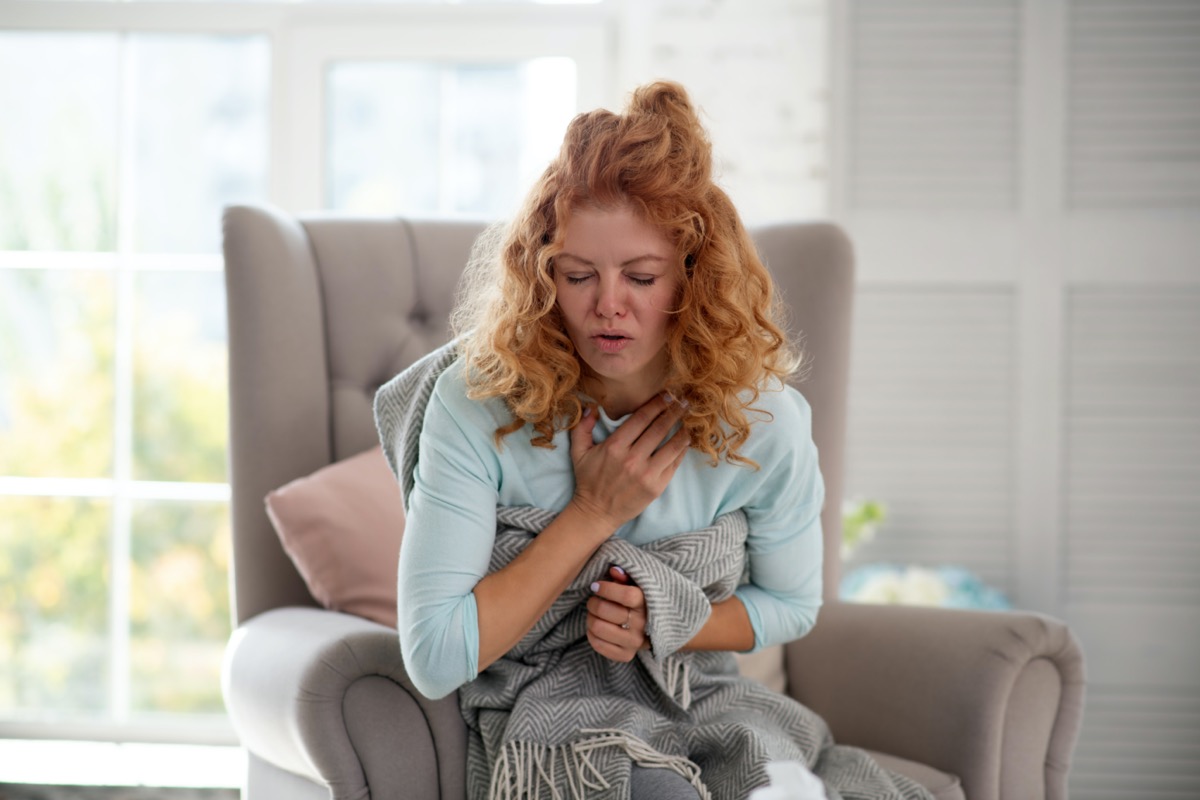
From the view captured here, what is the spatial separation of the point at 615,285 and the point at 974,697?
0.75 m

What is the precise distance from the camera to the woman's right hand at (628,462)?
3.94 ft

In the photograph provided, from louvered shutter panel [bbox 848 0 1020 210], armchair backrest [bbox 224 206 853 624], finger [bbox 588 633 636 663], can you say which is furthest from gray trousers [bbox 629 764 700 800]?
louvered shutter panel [bbox 848 0 1020 210]

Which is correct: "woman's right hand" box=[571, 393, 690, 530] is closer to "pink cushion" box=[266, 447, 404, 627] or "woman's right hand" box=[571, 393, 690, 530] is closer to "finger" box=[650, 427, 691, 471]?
"finger" box=[650, 427, 691, 471]

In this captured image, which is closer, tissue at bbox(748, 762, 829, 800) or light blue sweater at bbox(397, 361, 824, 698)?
tissue at bbox(748, 762, 829, 800)

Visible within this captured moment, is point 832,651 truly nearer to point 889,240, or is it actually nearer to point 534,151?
point 889,240

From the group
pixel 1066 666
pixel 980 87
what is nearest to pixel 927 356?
pixel 980 87

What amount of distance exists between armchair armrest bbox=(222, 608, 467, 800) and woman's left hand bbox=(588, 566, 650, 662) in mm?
205

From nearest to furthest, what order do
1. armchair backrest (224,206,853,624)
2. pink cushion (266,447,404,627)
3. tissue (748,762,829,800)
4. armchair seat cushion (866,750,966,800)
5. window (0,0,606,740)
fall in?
tissue (748,762,829,800) → armchair seat cushion (866,750,966,800) → pink cushion (266,447,404,627) → armchair backrest (224,206,853,624) → window (0,0,606,740)

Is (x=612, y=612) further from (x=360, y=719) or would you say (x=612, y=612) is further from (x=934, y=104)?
(x=934, y=104)

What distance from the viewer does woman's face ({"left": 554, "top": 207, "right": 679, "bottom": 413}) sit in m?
1.11

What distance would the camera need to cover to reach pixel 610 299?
1106 millimetres

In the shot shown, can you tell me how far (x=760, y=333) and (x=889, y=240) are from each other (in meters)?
1.63

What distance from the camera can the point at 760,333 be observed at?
4.00 ft

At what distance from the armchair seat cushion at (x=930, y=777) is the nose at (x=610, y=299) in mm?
719
